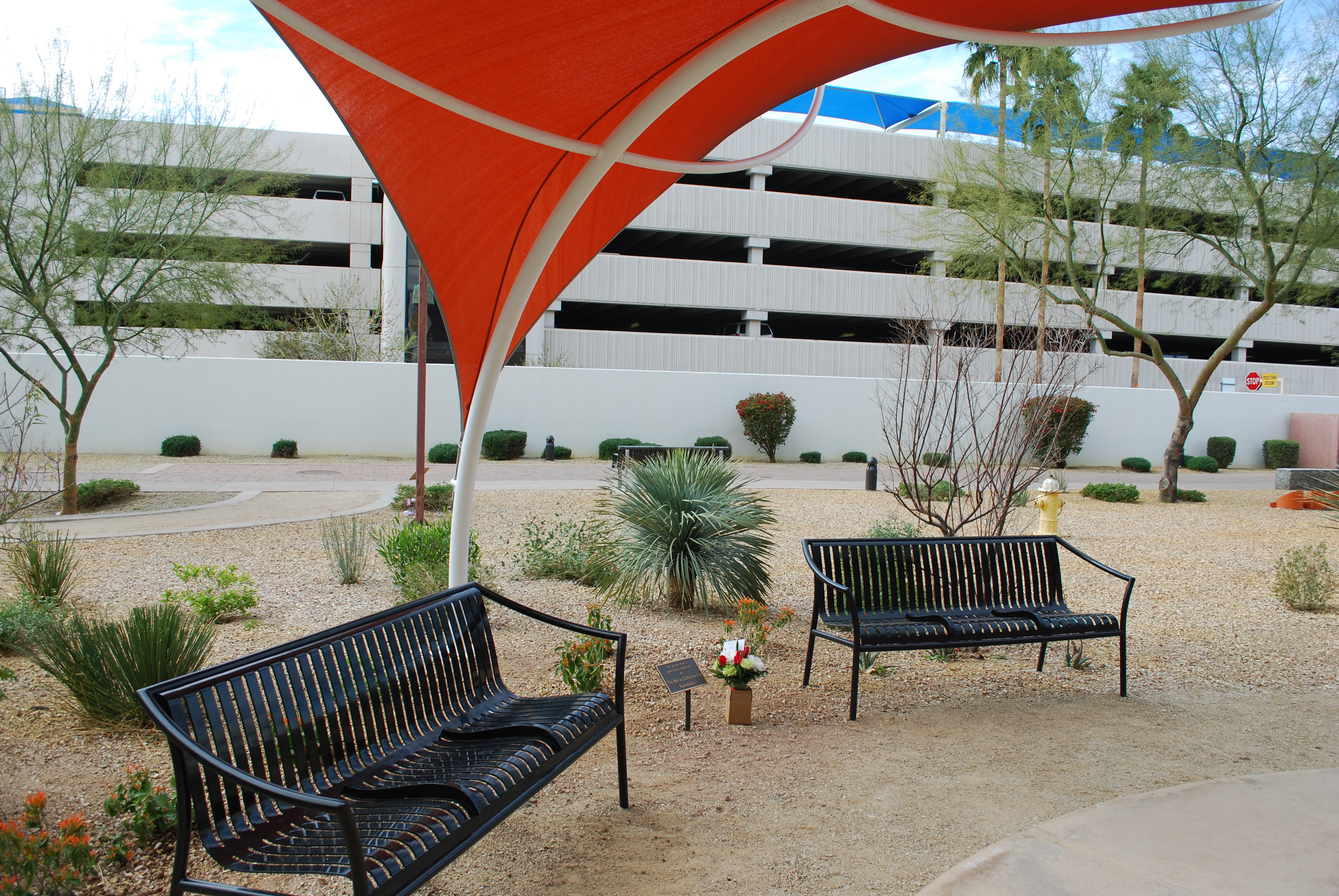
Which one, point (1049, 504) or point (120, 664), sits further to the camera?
point (1049, 504)

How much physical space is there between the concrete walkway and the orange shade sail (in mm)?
3361

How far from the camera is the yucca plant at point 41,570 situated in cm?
642

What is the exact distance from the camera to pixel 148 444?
72.1 ft

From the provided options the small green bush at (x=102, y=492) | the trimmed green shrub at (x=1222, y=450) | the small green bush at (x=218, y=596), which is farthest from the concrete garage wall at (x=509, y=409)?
the small green bush at (x=218, y=596)

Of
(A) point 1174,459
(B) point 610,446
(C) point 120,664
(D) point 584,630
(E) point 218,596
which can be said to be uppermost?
(A) point 1174,459

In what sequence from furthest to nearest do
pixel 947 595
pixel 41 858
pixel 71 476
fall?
→ pixel 71 476 → pixel 947 595 → pixel 41 858

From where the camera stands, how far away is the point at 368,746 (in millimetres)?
3254

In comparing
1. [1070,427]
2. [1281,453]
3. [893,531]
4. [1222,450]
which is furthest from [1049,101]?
[1281,453]

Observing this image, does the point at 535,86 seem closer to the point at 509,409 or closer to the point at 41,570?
the point at 41,570

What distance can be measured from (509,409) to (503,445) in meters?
1.79

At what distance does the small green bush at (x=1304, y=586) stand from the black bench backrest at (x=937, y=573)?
376cm

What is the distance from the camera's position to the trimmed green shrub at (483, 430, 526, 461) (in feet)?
75.5

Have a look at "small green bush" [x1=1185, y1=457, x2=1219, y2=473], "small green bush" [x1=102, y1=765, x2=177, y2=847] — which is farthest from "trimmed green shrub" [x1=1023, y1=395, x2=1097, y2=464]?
"small green bush" [x1=102, y1=765, x2=177, y2=847]

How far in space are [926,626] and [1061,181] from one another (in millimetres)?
18443
